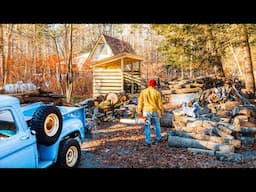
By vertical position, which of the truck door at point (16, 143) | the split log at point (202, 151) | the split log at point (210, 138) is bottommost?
the split log at point (202, 151)

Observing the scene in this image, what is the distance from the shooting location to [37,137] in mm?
3484

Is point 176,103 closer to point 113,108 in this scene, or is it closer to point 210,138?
point 113,108

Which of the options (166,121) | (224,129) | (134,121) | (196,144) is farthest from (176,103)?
(196,144)

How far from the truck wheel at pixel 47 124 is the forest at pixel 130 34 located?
5919 mm

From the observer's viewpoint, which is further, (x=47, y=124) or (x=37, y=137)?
(x=47, y=124)

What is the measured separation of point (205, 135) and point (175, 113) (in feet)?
6.13

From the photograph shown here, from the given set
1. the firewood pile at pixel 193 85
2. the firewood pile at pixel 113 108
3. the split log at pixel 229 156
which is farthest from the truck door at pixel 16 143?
the firewood pile at pixel 193 85

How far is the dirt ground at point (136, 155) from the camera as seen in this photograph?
457 cm

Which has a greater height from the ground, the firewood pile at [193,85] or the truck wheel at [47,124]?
the firewood pile at [193,85]

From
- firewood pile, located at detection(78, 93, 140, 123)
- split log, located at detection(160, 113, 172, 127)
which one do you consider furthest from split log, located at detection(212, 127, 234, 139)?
firewood pile, located at detection(78, 93, 140, 123)

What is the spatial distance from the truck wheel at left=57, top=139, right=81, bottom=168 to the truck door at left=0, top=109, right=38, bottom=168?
523mm

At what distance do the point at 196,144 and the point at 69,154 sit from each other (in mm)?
2758

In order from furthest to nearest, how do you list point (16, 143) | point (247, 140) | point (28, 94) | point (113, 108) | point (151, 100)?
point (113, 108) → point (28, 94) → point (151, 100) → point (247, 140) → point (16, 143)

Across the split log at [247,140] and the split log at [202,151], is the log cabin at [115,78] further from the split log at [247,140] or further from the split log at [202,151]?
the split log at [202,151]
